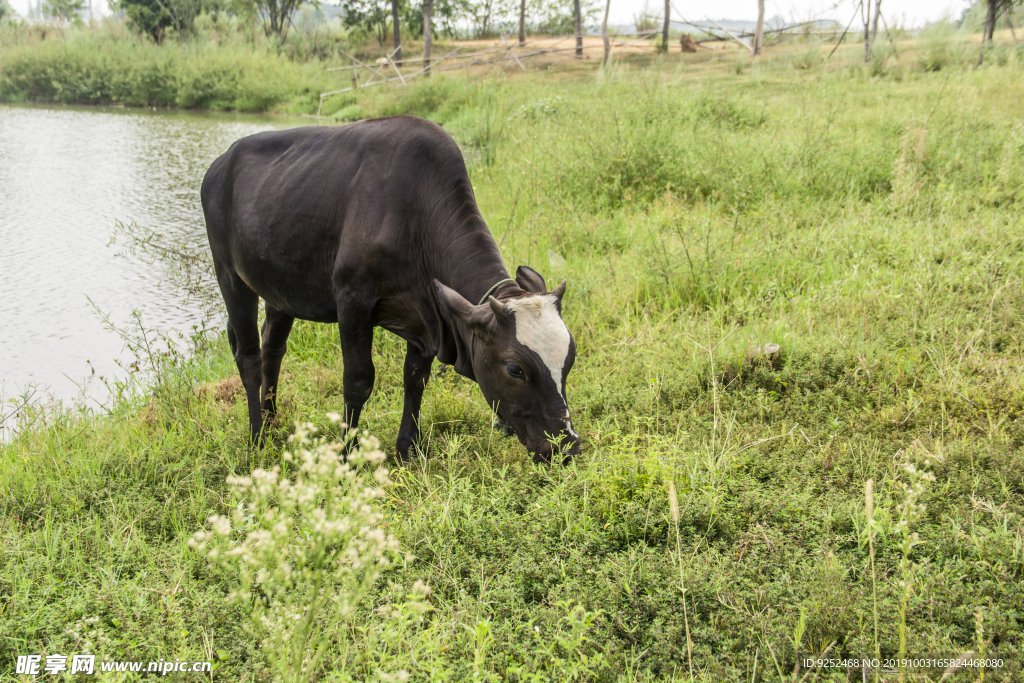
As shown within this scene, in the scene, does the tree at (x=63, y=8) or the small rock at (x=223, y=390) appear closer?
the small rock at (x=223, y=390)

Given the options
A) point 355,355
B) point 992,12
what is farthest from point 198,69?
point 355,355

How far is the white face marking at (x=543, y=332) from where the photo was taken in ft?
10.3

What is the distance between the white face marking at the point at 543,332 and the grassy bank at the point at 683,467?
515mm

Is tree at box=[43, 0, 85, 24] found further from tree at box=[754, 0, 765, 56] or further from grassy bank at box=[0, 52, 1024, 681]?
grassy bank at box=[0, 52, 1024, 681]

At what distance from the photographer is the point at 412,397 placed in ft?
Result: 13.9

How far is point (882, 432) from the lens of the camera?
367 centimetres

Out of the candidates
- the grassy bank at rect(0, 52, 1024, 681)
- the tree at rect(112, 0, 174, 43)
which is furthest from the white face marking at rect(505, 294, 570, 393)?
the tree at rect(112, 0, 174, 43)

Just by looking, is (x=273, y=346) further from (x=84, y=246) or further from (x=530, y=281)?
(x=84, y=246)

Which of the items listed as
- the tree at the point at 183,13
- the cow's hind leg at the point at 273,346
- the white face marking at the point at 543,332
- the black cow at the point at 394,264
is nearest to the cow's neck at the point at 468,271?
the black cow at the point at 394,264

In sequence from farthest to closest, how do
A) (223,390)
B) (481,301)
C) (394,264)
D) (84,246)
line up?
1. (84,246)
2. (223,390)
3. (394,264)
4. (481,301)

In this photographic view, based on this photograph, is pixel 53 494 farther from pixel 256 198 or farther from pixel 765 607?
pixel 765 607

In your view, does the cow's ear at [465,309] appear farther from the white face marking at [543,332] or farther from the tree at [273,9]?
the tree at [273,9]

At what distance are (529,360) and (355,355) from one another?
1374 millimetres

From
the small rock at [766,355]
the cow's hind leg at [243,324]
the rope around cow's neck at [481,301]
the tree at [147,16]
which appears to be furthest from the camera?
the tree at [147,16]
